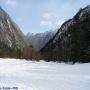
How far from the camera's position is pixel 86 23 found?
49.7 metres

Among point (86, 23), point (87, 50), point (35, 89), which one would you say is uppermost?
point (86, 23)

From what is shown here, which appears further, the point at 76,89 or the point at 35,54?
the point at 35,54

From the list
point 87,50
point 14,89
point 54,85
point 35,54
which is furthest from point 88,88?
point 35,54

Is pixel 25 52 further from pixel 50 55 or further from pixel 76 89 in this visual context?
pixel 76 89

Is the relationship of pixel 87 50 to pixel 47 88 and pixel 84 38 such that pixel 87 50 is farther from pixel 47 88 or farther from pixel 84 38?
pixel 47 88

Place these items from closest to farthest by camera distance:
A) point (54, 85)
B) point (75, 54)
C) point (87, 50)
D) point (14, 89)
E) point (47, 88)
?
point (14, 89) < point (47, 88) < point (54, 85) < point (87, 50) < point (75, 54)

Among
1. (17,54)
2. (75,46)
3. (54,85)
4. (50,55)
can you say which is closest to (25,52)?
(17,54)

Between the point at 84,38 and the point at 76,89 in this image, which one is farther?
the point at 84,38

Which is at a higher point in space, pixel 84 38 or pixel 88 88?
pixel 84 38

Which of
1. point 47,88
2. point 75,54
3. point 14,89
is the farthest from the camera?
point 75,54

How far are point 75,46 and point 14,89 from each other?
38.3 meters

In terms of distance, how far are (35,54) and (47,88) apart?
319ft

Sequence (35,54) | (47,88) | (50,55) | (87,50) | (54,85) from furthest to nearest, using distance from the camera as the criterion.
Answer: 1. (35,54)
2. (50,55)
3. (87,50)
4. (54,85)
5. (47,88)

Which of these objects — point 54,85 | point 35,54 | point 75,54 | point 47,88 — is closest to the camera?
point 47,88
